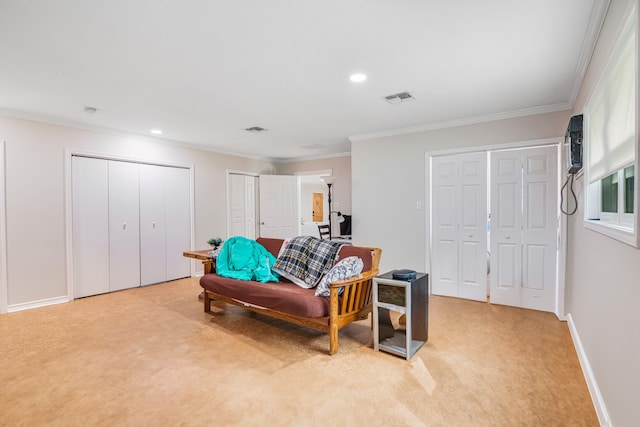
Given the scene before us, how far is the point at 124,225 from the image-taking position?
15.2 feet

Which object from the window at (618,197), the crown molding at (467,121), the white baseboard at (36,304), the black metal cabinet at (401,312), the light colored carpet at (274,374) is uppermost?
the crown molding at (467,121)

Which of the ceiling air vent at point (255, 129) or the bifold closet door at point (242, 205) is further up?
the ceiling air vent at point (255, 129)

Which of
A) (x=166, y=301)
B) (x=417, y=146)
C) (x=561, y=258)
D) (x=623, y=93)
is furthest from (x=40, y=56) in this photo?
(x=561, y=258)

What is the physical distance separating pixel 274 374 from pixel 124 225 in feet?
11.9

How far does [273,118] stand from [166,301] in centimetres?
274

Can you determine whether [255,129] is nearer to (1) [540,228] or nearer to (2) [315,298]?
(2) [315,298]

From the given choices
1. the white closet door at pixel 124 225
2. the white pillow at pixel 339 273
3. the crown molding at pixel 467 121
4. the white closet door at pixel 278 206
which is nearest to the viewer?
the white pillow at pixel 339 273

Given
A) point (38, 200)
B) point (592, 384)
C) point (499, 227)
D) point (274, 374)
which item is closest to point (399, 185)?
point (499, 227)

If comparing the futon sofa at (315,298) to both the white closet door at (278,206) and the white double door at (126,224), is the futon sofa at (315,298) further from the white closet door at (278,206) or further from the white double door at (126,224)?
the white closet door at (278,206)

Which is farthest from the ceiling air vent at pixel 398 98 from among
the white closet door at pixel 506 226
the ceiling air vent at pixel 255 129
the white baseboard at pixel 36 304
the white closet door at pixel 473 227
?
the white baseboard at pixel 36 304

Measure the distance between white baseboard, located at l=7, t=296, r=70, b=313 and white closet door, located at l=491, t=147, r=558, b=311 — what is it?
17.9ft

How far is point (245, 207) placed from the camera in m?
6.36

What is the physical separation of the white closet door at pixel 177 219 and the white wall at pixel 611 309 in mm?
5237

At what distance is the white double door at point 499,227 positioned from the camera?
11.8ft
